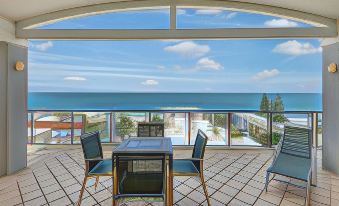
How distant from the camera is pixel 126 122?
5.04 m

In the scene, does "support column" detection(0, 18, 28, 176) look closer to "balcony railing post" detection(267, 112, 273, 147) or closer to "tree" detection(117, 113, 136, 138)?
"tree" detection(117, 113, 136, 138)

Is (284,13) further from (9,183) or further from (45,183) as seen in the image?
(9,183)

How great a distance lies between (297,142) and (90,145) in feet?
10.3

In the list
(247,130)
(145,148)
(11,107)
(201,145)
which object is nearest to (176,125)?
(247,130)

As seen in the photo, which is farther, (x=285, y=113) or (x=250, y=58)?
(x=250, y=58)

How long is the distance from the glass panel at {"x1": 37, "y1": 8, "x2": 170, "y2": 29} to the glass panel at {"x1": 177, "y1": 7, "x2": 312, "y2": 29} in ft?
1.09

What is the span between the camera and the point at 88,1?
3.53 m

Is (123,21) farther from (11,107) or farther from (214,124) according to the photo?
(214,124)

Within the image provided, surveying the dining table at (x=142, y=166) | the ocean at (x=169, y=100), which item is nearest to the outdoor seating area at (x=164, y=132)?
the dining table at (x=142, y=166)

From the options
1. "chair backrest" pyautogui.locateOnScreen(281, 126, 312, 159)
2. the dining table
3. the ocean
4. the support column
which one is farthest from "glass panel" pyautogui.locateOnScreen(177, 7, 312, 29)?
the ocean

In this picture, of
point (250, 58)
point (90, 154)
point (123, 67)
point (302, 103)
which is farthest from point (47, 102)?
point (302, 103)

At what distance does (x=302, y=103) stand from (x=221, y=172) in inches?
1019

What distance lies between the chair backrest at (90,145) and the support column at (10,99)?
1.81m

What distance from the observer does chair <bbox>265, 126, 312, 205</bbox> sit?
9.33ft
